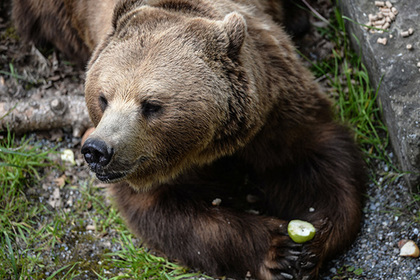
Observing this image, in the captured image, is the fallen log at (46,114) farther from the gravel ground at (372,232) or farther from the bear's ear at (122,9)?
the bear's ear at (122,9)

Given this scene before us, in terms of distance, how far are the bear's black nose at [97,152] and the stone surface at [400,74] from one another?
2165mm

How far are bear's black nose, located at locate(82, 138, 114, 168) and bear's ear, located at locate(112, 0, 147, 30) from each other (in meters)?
1.08

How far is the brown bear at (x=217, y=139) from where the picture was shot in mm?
3859

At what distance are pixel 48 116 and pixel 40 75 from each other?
79cm

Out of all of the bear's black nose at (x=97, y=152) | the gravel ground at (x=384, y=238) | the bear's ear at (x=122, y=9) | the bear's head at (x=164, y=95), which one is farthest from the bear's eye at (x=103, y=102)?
the gravel ground at (x=384, y=238)

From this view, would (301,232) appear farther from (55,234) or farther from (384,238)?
(55,234)

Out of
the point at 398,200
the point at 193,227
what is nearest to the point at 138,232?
the point at 193,227

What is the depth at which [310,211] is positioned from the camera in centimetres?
483

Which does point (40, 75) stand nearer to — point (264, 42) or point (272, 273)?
point (264, 42)

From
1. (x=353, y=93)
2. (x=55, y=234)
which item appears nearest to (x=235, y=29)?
(x=353, y=93)

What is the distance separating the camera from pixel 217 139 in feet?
13.8

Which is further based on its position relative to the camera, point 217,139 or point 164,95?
point 217,139

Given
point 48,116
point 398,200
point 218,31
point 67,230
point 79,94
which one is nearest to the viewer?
point 218,31

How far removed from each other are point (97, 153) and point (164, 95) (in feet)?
1.88
